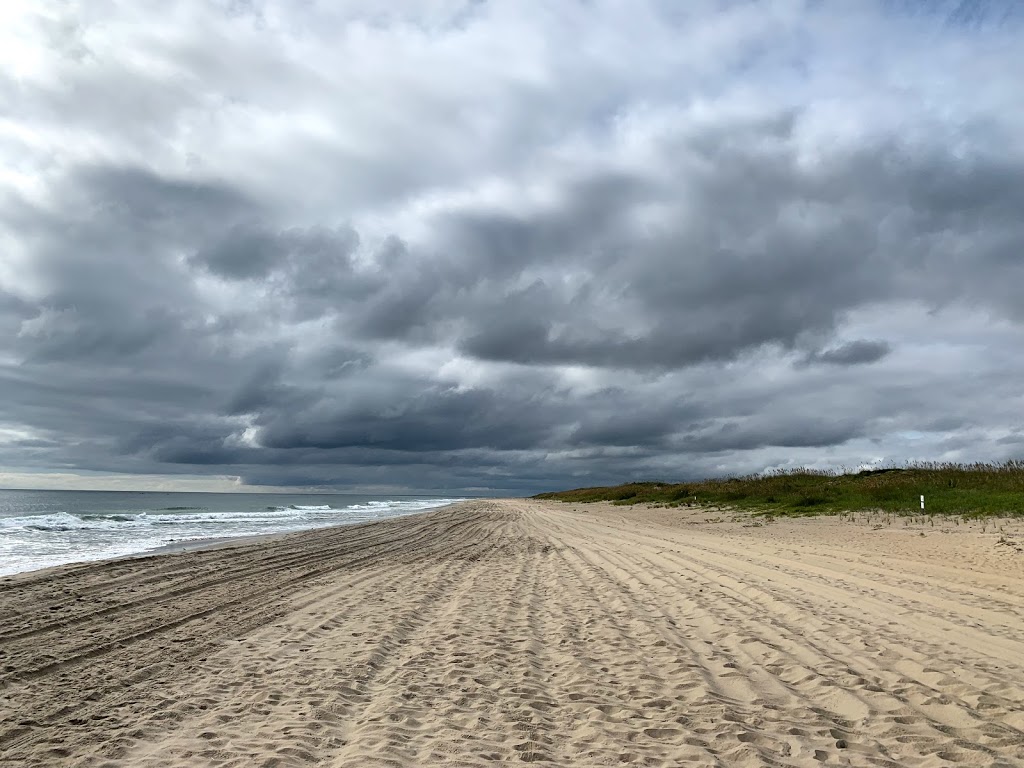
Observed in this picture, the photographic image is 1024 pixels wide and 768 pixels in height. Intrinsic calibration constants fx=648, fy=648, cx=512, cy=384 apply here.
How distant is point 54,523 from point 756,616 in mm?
38214

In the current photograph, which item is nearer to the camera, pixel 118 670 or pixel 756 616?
pixel 118 670

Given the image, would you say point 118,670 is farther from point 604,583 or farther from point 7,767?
point 604,583

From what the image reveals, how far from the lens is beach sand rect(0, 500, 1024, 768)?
509 centimetres

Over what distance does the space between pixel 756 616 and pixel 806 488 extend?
34.5 m

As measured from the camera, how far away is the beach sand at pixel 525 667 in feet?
16.7

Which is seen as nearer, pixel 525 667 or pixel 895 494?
pixel 525 667

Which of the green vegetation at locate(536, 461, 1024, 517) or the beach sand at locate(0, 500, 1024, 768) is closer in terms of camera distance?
the beach sand at locate(0, 500, 1024, 768)

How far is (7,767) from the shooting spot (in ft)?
15.8

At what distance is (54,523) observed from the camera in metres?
34.8

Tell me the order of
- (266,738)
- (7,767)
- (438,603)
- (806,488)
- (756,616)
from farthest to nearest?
(806,488) → (438,603) → (756,616) → (266,738) → (7,767)

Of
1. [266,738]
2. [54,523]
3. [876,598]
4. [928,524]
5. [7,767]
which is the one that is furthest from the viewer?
[54,523]

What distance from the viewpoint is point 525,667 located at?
7.13 meters

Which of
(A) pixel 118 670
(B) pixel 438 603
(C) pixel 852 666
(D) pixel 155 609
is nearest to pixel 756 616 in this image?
(C) pixel 852 666

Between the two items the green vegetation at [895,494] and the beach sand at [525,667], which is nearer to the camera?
the beach sand at [525,667]
